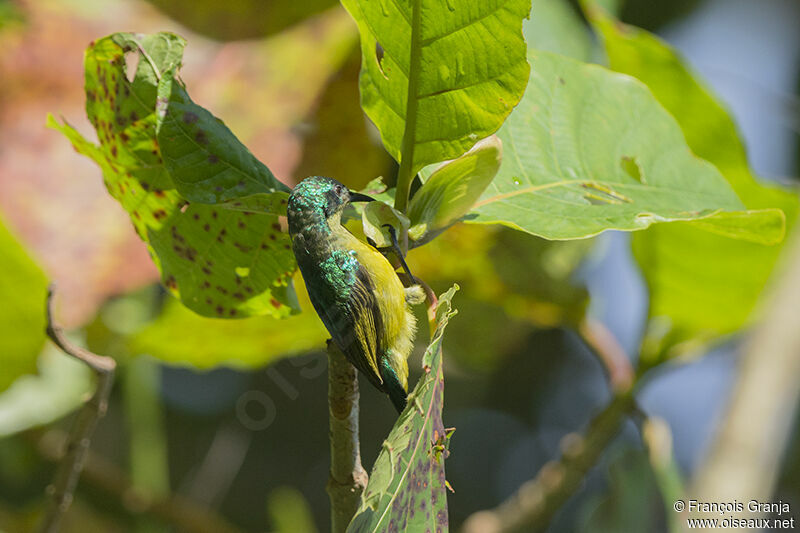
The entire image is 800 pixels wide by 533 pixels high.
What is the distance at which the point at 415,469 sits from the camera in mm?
413

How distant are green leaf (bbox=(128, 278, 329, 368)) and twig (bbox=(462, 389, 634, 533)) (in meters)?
0.38

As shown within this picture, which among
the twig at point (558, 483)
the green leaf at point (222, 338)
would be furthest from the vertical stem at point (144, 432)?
the twig at point (558, 483)

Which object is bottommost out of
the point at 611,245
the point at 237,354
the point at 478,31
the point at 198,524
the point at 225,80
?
the point at 198,524

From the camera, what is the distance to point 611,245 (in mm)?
1561

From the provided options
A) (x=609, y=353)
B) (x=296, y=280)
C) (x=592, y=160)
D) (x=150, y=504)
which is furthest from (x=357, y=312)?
(x=150, y=504)

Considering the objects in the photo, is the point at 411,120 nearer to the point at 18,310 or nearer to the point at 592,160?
the point at 592,160

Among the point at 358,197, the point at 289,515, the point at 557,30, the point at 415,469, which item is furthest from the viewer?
the point at 289,515

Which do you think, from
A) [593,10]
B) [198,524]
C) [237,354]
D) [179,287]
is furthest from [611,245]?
[179,287]

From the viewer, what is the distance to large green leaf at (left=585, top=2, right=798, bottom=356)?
0.98m

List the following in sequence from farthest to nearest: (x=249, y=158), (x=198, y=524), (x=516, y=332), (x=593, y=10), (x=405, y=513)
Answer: (x=516, y=332) < (x=198, y=524) < (x=593, y=10) < (x=249, y=158) < (x=405, y=513)

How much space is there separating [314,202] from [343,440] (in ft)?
0.51

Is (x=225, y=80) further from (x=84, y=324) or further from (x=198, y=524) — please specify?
(x=198, y=524)

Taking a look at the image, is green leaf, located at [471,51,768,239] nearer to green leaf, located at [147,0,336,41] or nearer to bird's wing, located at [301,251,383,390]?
bird's wing, located at [301,251,383,390]

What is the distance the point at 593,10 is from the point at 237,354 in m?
0.72
